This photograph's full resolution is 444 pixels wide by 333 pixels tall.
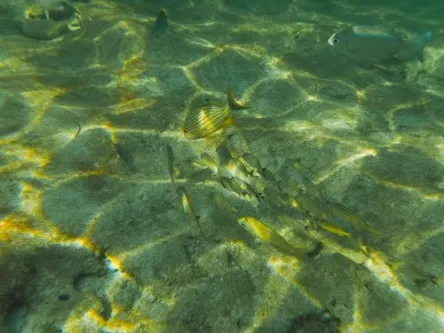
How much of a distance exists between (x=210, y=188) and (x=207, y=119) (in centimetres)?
76

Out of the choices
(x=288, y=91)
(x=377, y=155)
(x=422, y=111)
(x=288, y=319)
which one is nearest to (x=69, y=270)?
(x=288, y=319)

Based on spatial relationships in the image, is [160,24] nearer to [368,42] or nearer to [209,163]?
[209,163]

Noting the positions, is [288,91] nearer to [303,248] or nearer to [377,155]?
[377,155]

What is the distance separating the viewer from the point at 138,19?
20.8 ft

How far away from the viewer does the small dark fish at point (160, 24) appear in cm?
529

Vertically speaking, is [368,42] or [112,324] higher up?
[368,42]

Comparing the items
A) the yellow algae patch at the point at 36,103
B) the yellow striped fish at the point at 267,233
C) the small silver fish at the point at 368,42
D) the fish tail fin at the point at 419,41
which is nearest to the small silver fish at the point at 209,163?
the yellow striped fish at the point at 267,233

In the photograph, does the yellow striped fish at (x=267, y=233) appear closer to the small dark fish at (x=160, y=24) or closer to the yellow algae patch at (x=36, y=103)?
the yellow algae patch at (x=36, y=103)

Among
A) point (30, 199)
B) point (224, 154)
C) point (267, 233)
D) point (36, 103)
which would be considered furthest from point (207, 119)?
point (36, 103)

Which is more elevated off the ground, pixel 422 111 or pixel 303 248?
pixel 422 111

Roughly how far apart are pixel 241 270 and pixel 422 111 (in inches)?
162

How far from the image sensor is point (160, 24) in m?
5.38

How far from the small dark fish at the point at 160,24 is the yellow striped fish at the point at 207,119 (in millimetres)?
3054

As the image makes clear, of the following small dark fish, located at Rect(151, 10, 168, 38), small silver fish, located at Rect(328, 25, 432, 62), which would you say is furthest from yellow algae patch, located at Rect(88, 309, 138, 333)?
small silver fish, located at Rect(328, 25, 432, 62)
